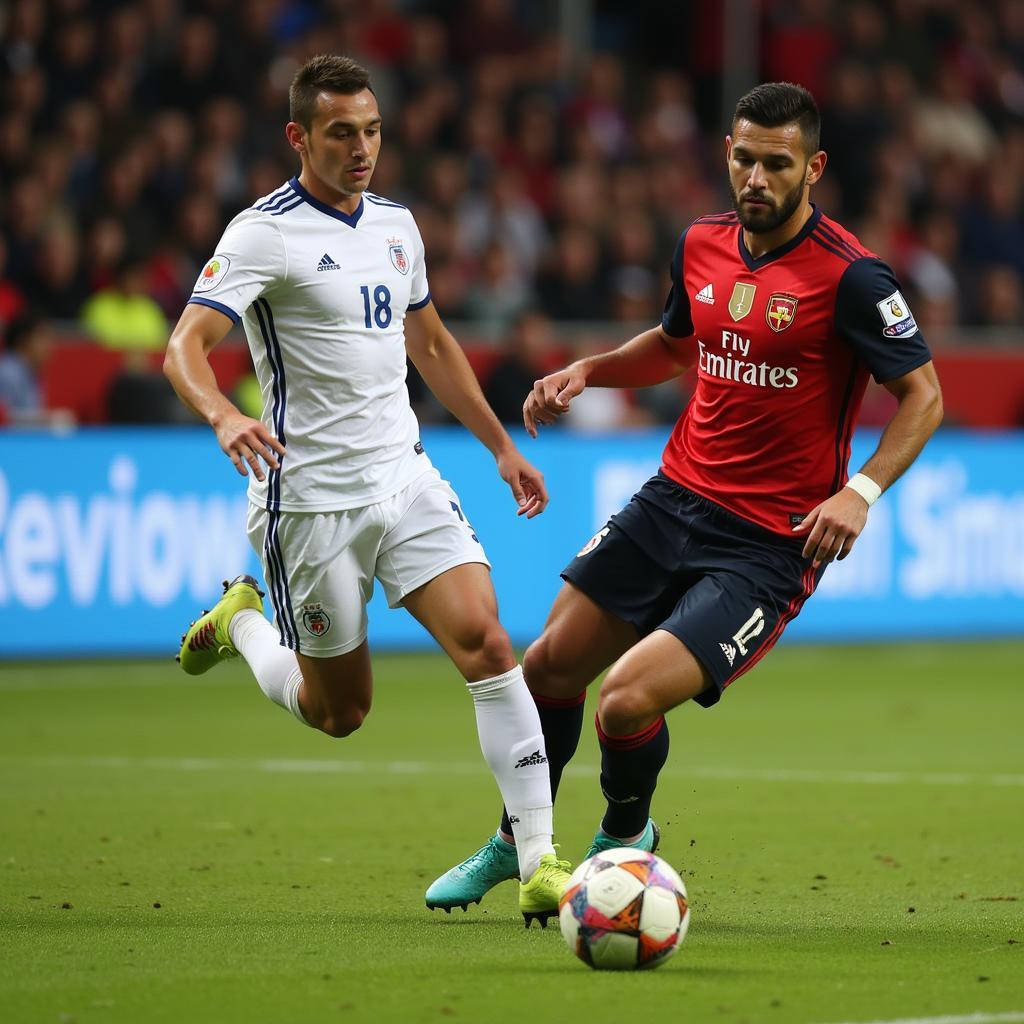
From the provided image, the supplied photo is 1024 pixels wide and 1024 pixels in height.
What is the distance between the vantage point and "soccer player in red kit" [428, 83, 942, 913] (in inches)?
237

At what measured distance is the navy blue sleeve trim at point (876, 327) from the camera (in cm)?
604

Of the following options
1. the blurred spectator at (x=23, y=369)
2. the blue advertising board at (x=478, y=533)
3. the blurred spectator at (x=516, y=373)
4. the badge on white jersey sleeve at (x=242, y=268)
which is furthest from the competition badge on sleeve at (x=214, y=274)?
the blurred spectator at (x=516, y=373)

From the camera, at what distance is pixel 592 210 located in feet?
60.7

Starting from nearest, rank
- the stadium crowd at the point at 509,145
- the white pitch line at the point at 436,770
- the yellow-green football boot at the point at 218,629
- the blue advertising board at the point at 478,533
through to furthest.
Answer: the yellow-green football boot at the point at 218,629, the white pitch line at the point at 436,770, the blue advertising board at the point at 478,533, the stadium crowd at the point at 509,145

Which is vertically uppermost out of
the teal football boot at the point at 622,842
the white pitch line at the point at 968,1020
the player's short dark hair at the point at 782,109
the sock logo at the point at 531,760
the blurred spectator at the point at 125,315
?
the player's short dark hair at the point at 782,109

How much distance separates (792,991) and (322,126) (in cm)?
293

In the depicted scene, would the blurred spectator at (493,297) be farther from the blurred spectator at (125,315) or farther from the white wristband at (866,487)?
the white wristband at (866,487)

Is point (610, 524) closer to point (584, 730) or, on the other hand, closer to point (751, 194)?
point (751, 194)

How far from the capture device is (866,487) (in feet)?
19.4

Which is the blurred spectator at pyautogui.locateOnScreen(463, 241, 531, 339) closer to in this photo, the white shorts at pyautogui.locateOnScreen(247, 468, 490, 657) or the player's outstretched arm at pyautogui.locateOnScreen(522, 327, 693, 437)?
the player's outstretched arm at pyautogui.locateOnScreen(522, 327, 693, 437)

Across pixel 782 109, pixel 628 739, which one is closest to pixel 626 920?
pixel 628 739

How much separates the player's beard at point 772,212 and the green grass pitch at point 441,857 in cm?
210

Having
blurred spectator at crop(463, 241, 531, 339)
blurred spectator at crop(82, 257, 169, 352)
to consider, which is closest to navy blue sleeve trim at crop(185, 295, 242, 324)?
blurred spectator at crop(82, 257, 169, 352)

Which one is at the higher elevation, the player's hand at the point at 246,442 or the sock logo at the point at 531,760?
the player's hand at the point at 246,442
